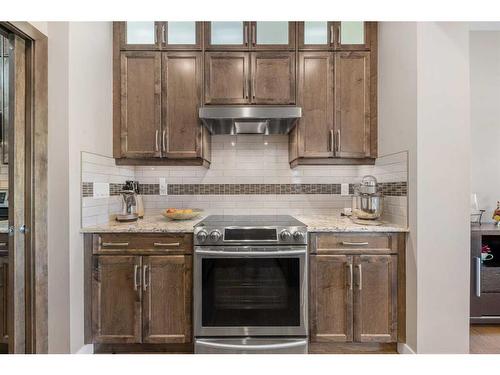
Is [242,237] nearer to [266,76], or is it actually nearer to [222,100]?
[222,100]

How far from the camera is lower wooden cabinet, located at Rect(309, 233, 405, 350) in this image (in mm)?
2064

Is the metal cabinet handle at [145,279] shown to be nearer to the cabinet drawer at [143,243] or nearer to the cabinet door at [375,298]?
the cabinet drawer at [143,243]

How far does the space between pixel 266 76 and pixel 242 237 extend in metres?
1.34

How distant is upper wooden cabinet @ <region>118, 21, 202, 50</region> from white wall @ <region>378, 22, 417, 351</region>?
1496mm

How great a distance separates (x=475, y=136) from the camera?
118 inches

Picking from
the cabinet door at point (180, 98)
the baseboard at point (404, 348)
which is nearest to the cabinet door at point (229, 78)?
the cabinet door at point (180, 98)

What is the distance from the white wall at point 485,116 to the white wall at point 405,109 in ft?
4.46

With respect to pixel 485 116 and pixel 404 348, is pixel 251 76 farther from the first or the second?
pixel 485 116

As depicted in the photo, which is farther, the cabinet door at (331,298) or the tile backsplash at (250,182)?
the tile backsplash at (250,182)

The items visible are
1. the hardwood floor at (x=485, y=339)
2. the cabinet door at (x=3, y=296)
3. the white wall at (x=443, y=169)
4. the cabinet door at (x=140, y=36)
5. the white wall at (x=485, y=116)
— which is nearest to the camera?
the cabinet door at (x=3, y=296)

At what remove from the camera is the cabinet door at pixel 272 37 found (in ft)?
8.02

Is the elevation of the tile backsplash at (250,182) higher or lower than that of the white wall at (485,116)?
lower

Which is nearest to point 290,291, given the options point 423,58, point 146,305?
point 146,305

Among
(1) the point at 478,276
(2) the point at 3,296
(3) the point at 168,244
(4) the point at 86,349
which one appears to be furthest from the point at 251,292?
(1) the point at 478,276
